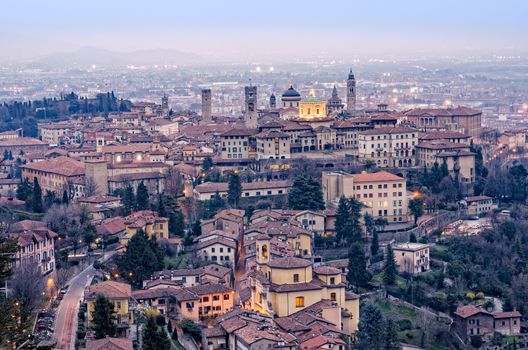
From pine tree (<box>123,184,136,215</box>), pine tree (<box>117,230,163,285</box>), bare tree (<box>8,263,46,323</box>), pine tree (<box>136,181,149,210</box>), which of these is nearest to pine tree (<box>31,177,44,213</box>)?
pine tree (<box>123,184,136,215</box>)

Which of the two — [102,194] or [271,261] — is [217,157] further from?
[271,261]

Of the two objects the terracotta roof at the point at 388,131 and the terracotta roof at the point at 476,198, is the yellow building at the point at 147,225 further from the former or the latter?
the terracotta roof at the point at 388,131

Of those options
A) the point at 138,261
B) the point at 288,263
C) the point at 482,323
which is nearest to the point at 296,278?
the point at 288,263

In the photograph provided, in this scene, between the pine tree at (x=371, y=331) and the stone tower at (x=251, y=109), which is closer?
the pine tree at (x=371, y=331)

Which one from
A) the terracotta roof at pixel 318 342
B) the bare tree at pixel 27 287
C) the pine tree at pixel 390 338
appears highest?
the bare tree at pixel 27 287

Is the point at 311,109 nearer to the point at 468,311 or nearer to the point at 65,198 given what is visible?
the point at 65,198

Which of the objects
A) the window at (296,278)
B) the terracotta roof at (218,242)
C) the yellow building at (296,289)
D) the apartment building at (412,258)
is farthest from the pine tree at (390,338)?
the terracotta roof at (218,242)
